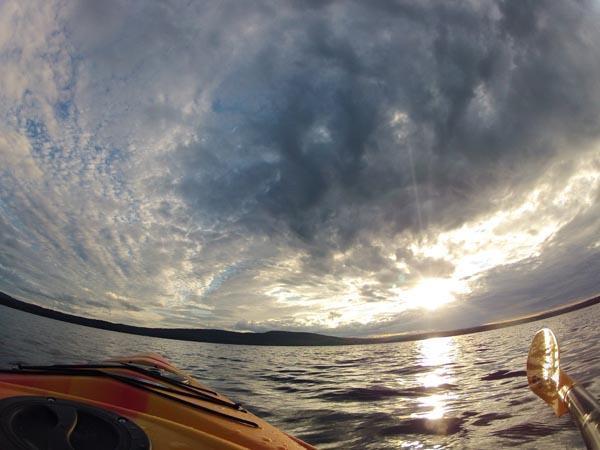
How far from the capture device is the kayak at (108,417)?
2078 mm

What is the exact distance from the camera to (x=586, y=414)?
4.71 metres

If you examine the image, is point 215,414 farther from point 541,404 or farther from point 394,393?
point 394,393

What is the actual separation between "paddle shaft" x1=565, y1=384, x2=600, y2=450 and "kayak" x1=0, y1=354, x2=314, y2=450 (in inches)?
125

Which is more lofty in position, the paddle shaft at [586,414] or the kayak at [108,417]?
the paddle shaft at [586,414]

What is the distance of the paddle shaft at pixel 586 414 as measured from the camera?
3.87 meters

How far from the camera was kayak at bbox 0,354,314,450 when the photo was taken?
6.82 ft

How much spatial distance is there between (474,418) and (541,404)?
1612 mm

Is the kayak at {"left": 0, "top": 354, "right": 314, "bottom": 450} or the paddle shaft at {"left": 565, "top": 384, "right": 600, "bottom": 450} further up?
the paddle shaft at {"left": 565, "top": 384, "right": 600, "bottom": 450}

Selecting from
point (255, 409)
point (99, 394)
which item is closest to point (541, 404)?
point (255, 409)

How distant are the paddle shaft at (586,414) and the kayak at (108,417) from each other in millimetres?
3174

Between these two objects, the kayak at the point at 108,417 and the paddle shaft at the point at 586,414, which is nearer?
the kayak at the point at 108,417

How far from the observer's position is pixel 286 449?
3.53 m

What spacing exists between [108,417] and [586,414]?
580 centimetres

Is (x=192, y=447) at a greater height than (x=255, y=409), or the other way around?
(x=192, y=447)
